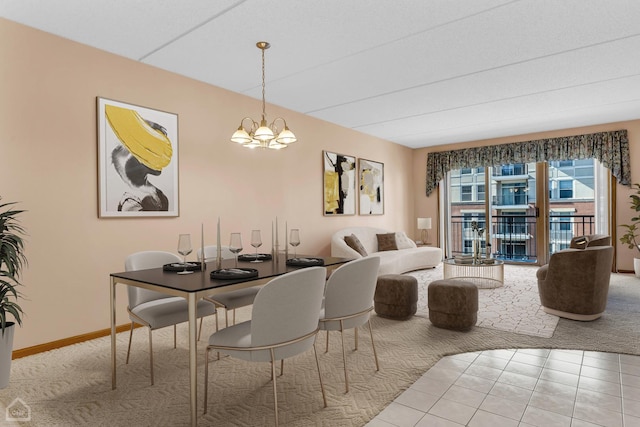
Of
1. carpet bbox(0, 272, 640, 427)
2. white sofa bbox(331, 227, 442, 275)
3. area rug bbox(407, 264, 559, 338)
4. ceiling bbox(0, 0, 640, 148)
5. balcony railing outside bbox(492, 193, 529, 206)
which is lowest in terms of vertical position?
carpet bbox(0, 272, 640, 427)

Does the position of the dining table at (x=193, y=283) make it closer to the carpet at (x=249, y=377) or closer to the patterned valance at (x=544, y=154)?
the carpet at (x=249, y=377)

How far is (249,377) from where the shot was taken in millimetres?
2551

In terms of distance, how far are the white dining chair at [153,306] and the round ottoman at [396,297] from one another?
1814 millimetres

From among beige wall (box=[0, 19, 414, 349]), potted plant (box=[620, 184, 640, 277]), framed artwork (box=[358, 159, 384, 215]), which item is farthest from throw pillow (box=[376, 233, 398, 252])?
potted plant (box=[620, 184, 640, 277])

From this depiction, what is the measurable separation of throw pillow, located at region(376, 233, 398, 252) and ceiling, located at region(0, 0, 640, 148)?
2.33 metres

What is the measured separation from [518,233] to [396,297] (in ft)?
17.2

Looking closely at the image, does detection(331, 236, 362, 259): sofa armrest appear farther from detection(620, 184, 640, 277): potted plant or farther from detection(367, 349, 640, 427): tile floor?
detection(620, 184, 640, 277): potted plant

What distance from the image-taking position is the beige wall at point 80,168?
301 cm

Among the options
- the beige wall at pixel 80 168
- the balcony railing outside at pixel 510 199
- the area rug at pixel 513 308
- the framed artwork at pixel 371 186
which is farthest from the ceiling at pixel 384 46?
the area rug at pixel 513 308

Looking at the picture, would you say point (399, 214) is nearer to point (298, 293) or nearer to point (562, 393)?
point (562, 393)

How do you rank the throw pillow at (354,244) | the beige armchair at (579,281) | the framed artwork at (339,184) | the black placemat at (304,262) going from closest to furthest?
the black placemat at (304,262) < the beige armchair at (579,281) < the throw pillow at (354,244) < the framed artwork at (339,184)

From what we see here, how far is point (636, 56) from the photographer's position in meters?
3.67

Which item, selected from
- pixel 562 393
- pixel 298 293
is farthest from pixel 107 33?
pixel 562 393

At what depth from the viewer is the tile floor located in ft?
6.52
